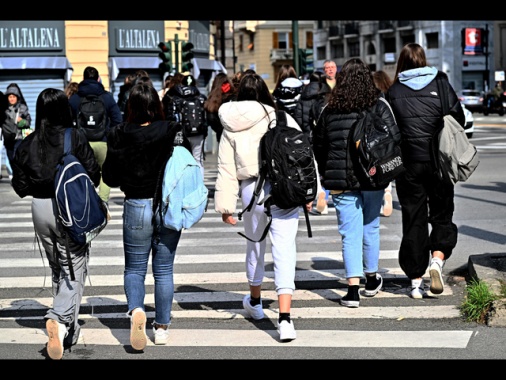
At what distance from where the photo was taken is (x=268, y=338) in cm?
652

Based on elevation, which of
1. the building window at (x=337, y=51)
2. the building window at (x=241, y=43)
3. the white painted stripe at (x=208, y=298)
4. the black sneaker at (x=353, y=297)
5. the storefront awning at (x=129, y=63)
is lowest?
the white painted stripe at (x=208, y=298)

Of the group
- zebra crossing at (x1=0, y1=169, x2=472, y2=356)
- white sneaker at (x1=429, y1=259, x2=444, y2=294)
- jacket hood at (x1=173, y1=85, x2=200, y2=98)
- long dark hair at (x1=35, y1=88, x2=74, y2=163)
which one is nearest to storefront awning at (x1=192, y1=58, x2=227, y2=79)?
jacket hood at (x1=173, y1=85, x2=200, y2=98)

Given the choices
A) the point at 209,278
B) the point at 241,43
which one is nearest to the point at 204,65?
the point at 209,278

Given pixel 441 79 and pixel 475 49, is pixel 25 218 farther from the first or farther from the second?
pixel 475 49

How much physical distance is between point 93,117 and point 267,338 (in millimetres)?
5960

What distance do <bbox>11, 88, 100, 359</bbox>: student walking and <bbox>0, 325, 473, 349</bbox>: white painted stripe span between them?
0.43 meters

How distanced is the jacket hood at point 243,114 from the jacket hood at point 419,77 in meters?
1.30

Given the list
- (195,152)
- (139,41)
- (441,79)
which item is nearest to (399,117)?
Result: (441,79)

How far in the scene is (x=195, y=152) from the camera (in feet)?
43.3

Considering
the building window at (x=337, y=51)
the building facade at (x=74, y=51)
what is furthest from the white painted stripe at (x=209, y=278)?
the building window at (x=337, y=51)

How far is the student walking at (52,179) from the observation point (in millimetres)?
6152

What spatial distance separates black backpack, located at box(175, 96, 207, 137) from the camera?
42.1 feet

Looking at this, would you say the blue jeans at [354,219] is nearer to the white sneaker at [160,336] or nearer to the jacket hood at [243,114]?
the jacket hood at [243,114]

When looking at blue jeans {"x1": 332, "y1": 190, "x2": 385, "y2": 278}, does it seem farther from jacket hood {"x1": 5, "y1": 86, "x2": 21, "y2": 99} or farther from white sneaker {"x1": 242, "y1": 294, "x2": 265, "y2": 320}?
jacket hood {"x1": 5, "y1": 86, "x2": 21, "y2": 99}
